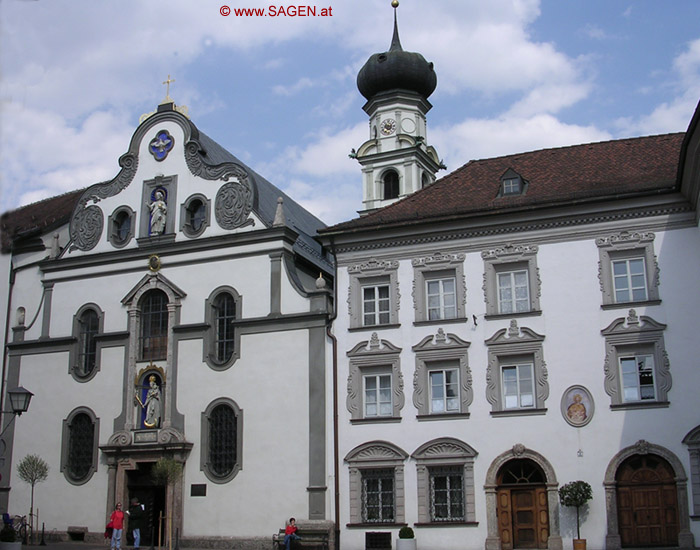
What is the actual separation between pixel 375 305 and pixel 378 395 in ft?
10.0

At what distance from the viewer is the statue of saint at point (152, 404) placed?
3306cm

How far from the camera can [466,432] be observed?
28750mm

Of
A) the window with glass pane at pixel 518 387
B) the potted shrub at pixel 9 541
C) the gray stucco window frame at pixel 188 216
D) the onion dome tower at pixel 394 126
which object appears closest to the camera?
the potted shrub at pixel 9 541

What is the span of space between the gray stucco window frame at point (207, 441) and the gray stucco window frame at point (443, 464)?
622 centimetres

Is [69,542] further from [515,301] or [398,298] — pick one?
[515,301]

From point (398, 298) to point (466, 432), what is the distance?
498 centimetres

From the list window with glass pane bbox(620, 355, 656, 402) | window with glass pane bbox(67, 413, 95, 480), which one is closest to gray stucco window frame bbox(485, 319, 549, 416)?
window with glass pane bbox(620, 355, 656, 402)

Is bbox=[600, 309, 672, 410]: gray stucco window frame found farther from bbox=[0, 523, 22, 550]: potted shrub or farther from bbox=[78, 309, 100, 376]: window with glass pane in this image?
bbox=[78, 309, 100, 376]: window with glass pane

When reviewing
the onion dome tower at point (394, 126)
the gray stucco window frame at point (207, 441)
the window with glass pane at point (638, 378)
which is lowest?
the gray stucco window frame at point (207, 441)

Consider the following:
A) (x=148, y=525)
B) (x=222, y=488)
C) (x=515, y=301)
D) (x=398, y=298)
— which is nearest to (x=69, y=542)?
(x=148, y=525)

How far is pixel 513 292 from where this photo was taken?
29.6 m

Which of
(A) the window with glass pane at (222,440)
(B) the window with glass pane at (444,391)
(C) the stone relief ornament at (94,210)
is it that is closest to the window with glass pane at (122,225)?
(C) the stone relief ornament at (94,210)

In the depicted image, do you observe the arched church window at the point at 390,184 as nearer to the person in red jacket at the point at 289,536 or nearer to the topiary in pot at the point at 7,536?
the person in red jacket at the point at 289,536

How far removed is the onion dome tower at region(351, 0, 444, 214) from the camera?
51.1 m
